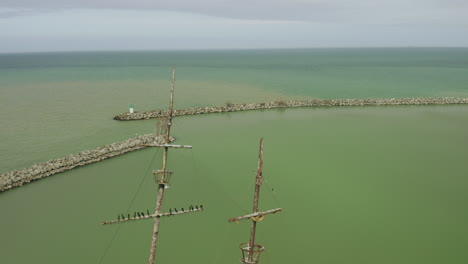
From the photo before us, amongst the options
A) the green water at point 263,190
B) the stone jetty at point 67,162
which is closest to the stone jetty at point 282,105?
the green water at point 263,190

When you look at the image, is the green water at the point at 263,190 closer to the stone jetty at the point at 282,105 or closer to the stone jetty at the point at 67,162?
the stone jetty at the point at 67,162

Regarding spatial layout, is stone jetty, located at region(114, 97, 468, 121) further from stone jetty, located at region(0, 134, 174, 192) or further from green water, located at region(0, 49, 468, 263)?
stone jetty, located at region(0, 134, 174, 192)

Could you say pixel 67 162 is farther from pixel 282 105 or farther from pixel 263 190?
pixel 282 105

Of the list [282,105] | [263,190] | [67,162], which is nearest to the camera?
[263,190]

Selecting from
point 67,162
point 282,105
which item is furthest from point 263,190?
point 282,105

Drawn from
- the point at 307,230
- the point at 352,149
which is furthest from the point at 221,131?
the point at 307,230

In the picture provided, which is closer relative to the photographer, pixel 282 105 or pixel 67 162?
pixel 67 162

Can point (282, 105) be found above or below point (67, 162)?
above

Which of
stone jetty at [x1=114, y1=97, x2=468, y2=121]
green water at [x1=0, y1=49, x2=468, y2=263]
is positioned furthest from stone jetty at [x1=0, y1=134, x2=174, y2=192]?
stone jetty at [x1=114, y1=97, x2=468, y2=121]
